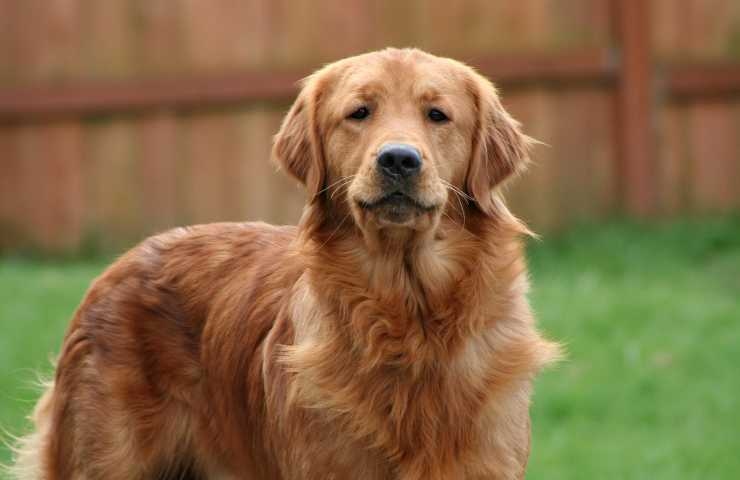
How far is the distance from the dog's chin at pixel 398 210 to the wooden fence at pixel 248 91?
6939 millimetres

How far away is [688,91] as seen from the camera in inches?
496

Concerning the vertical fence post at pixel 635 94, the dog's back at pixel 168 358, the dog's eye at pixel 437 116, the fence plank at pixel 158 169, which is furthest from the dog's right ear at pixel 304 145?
the vertical fence post at pixel 635 94

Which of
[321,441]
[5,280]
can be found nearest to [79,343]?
[321,441]

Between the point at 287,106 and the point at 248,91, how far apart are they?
13.0 inches

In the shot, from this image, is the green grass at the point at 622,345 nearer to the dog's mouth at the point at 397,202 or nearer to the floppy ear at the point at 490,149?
the floppy ear at the point at 490,149

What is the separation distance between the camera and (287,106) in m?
12.4

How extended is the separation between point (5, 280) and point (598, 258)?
4332mm

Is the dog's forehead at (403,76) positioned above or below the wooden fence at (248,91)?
above

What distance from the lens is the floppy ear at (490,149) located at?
18.6ft

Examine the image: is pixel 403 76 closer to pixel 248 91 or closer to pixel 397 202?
pixel 397 202

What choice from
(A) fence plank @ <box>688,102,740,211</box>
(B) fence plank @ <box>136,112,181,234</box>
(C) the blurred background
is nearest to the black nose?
(C) the blurred background

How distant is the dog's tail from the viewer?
648 centimetres

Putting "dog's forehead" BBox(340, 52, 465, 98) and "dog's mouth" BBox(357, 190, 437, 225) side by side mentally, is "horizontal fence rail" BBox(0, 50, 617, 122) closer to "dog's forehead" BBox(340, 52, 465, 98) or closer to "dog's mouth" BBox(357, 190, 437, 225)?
"dog's forehead" BBox(340, 52, 465, 98)

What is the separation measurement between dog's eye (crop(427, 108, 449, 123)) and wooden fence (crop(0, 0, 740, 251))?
265 inches
